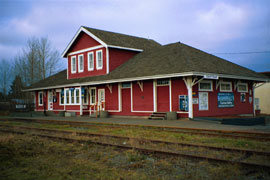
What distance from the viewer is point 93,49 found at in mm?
24594

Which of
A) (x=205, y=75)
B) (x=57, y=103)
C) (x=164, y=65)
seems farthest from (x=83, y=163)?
(x=57, y=103)

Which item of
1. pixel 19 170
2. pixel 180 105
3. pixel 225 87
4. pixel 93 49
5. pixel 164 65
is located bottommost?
pixel 19 170

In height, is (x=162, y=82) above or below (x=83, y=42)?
below

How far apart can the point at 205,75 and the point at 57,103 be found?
707 inches

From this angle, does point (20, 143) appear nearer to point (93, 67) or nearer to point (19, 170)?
point (19, 170)

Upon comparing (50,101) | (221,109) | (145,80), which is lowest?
(221,109)

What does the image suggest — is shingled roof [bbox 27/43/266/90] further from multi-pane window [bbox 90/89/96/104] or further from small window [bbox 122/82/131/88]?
multi-pane window [bbox 90/89/96/104]

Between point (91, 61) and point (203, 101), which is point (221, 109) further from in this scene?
point (91, 61)

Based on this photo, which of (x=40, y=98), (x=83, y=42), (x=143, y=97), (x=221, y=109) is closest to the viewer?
(x=221, y=109)

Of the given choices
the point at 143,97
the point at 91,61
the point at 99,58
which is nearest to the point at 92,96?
the point at 91,61

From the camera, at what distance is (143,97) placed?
19391 millimetres

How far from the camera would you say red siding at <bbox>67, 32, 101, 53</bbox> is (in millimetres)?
24727

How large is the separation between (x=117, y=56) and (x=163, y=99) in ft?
24.9

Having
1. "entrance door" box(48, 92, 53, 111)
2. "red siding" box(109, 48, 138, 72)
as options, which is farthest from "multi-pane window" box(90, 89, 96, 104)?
"entrance door" box(48, 92, 53, 111)
